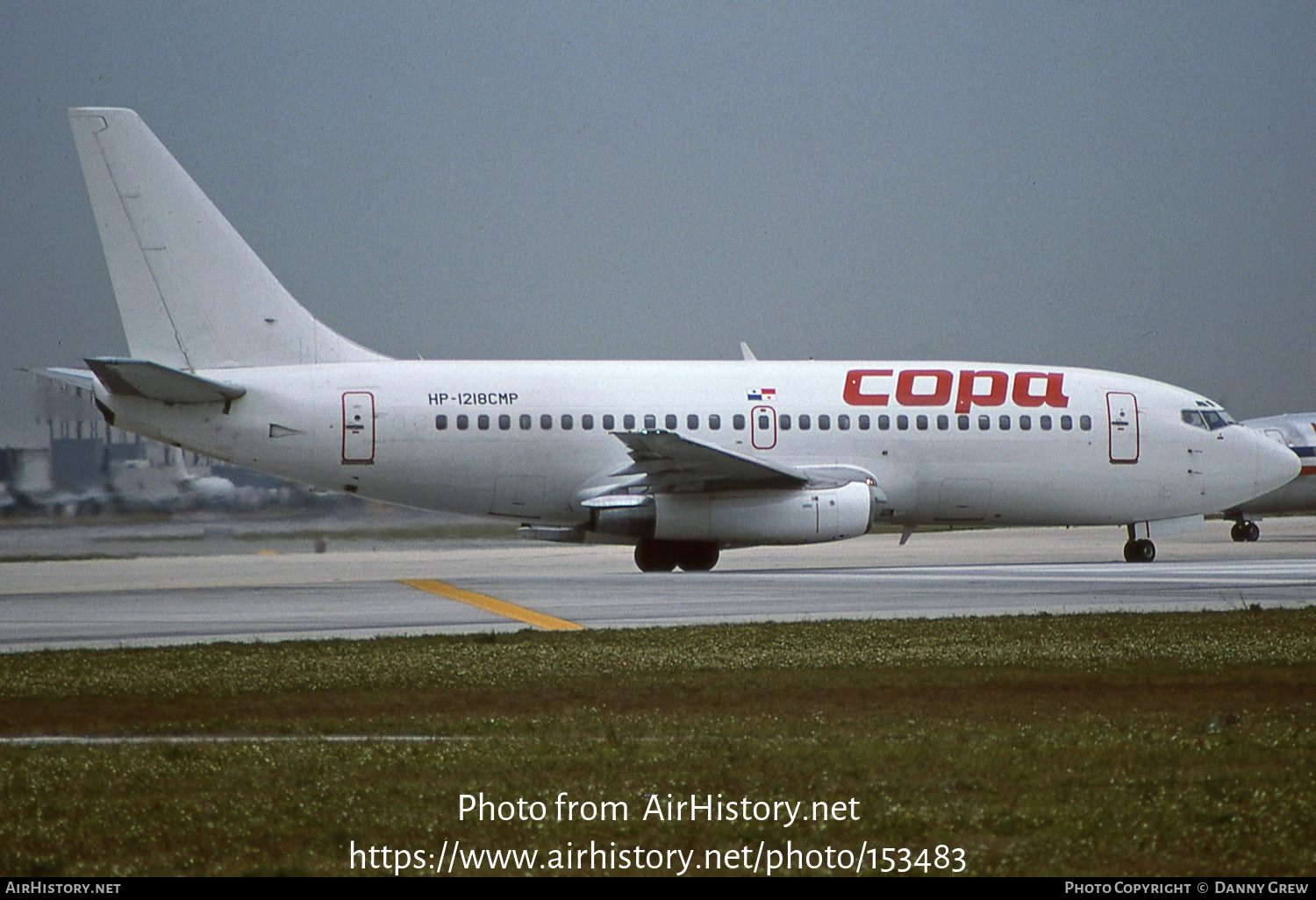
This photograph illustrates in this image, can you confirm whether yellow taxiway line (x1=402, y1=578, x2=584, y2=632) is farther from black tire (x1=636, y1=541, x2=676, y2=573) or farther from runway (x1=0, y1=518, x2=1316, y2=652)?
black tire (x1=636, y1=541, x2=676, y2=573)

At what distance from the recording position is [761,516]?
2434 centimetres

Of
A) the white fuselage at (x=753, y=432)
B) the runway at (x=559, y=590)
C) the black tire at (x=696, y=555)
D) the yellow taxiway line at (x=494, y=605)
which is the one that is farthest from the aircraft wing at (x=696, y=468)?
the yellow taxiway line at (x=494, y=605)

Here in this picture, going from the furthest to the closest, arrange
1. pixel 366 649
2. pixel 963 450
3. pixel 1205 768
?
pixel 963 450, pixel 366 649, pixel 1205 768

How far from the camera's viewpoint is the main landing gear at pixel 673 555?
25.8 metres

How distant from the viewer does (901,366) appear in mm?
27391

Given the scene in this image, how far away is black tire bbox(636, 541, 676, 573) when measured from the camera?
25781mm

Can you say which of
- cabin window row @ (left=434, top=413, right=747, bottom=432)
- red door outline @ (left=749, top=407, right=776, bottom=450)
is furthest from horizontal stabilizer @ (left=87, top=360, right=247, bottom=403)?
red door outline @ (left=749, top=407, right=776, bottom=450)

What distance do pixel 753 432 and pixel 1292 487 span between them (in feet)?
57.7

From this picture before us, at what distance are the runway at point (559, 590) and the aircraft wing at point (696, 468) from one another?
1510 mm

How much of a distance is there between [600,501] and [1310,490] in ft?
69.1

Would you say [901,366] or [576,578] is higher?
[901,366]

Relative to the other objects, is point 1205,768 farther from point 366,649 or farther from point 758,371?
point 758,371

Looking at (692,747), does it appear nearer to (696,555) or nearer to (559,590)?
(559,590)
